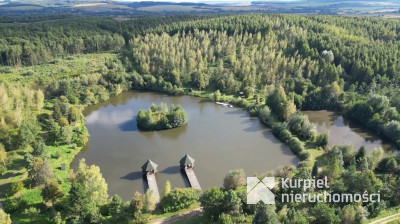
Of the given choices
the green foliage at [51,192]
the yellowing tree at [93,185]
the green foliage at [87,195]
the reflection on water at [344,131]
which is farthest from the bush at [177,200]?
the reflection on water at [344,131]

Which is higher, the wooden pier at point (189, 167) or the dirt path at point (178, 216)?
the wooden pier at point (189, 167)

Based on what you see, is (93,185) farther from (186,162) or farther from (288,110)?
(288,110)

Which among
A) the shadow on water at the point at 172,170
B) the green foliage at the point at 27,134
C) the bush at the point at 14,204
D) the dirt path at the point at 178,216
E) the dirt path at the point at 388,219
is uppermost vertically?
the green foliage at the point at 27,134

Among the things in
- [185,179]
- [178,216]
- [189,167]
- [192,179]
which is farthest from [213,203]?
[189,167]

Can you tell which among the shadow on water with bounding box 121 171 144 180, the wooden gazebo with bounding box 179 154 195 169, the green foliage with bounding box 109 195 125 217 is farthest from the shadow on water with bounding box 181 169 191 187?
the green foliage with bounding box 109 195 125 217

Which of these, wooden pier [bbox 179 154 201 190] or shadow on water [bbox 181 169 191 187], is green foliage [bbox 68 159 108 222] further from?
wooden pier [bbox 179 154 201 190]

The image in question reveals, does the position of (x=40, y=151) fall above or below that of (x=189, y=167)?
above

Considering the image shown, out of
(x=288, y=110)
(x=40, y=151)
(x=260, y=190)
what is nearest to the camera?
(x=260, y=190)

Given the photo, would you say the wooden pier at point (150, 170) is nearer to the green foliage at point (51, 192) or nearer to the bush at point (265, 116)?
the green foliage at point (51, 192)
